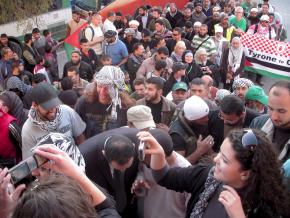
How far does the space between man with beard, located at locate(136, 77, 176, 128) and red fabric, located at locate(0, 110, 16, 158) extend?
148 cm

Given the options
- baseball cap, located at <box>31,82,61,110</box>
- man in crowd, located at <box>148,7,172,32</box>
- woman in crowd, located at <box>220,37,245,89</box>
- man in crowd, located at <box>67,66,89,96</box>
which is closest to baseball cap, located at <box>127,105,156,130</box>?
baseball cap, located at <box>31,82,61,110</box>

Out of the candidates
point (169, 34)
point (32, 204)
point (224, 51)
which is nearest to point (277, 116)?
point (32, 204)

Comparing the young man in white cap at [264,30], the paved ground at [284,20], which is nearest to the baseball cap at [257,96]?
the paved ground at [284,20]

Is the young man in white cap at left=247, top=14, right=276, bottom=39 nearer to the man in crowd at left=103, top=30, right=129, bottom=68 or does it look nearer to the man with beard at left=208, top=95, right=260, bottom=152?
the man in crowd at left=103, top=30, right=129, bottom=68

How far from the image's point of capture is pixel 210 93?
246 inches

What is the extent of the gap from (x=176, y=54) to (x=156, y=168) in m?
5.63

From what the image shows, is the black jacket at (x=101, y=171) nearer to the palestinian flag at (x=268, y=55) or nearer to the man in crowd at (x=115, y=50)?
the man in crowd at (x=115, y=50)

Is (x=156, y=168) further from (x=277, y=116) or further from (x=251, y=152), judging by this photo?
(x=277, y=116)

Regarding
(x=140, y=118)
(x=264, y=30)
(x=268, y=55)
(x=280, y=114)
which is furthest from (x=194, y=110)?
(x=264, y=30)

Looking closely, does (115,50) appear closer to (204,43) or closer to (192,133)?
(204,43)

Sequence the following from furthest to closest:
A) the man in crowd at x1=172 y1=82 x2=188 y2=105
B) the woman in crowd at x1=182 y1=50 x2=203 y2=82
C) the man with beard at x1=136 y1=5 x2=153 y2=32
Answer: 1. the man with beard at x1=136 y1=5 x2=153 y2=32
2. the woman in crowd at x1=182 y1=50 x2=203 y2=82
3. the man in crowd at x1=172 y1=82 x2=188 y2=105

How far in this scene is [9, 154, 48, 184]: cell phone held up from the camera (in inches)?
80.6

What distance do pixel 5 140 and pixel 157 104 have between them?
5.70ft

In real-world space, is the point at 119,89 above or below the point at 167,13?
above
